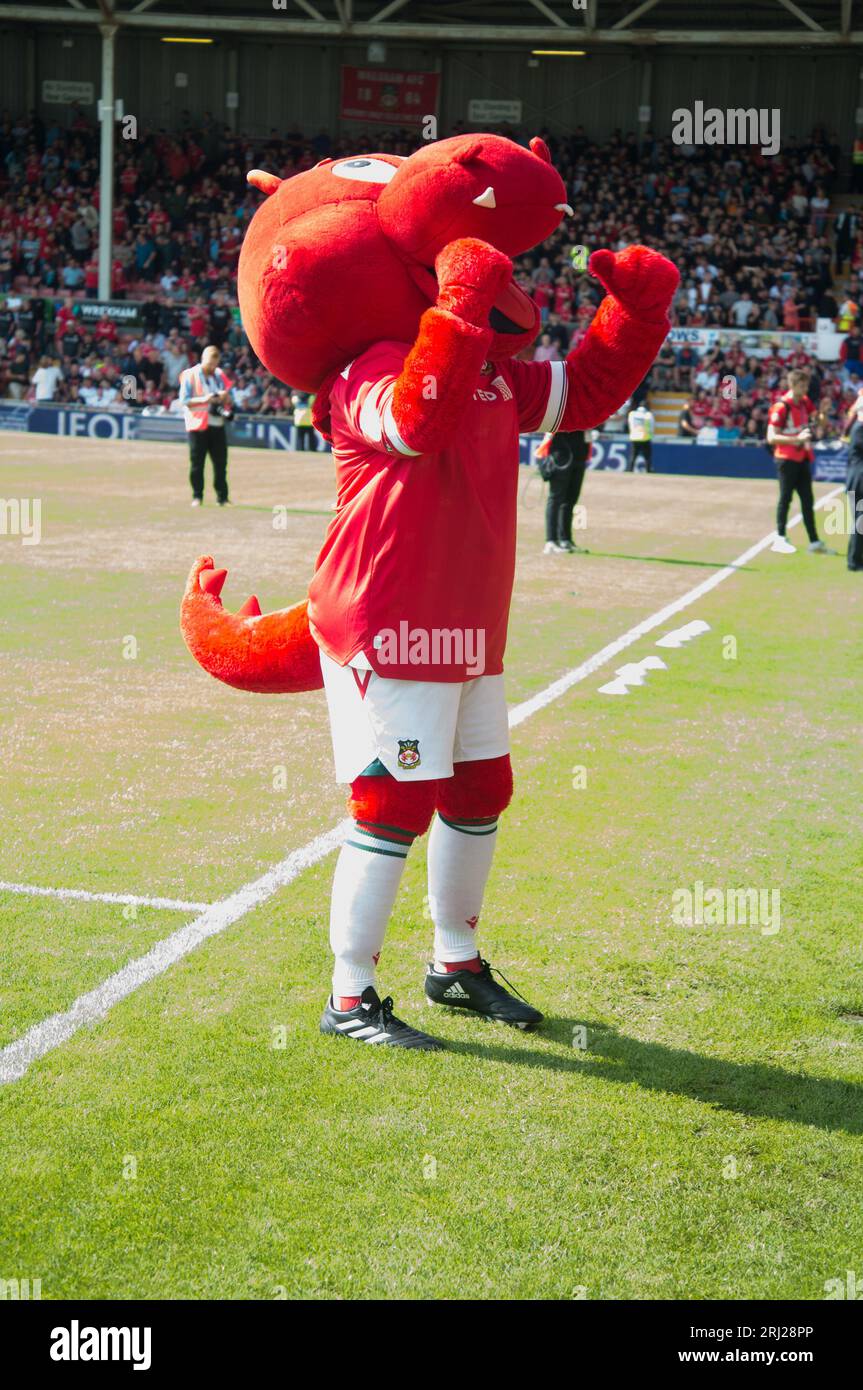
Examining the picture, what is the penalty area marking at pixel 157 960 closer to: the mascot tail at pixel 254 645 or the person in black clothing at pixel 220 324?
the mascot tail at pixel 254 645

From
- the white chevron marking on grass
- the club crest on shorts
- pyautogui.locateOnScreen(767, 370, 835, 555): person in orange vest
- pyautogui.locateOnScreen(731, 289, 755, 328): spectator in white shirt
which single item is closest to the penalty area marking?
the club crest on shorts

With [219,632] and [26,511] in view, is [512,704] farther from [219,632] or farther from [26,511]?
[26,511]

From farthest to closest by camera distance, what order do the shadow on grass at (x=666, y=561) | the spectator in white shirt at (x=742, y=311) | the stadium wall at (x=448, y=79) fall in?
the stadium wall at (x=448, y=79)
the spectator in white shirt at (x=742, y=311)
the shadow on grass at (x=666, y=561)

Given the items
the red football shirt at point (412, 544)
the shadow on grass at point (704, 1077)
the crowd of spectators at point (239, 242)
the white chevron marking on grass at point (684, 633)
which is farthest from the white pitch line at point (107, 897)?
the crowd of spectators at point (239, 242)

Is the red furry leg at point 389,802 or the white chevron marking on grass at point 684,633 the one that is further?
the white chevron marking on grass at point 684,633

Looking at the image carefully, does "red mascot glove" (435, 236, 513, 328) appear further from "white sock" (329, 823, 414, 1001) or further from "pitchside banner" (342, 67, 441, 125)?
"pitchside banner" (342, 67, 441, 125)

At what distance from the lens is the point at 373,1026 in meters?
3.90

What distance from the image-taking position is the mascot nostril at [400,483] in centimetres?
374

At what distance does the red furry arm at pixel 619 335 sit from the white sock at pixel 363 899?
1.37 metres

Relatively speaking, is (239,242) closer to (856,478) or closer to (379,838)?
(856,478)

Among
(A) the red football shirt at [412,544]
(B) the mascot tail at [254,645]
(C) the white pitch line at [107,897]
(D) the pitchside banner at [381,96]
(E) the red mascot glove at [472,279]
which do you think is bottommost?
(C) the white pitch line at [107,897]

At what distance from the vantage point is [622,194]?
125 ft

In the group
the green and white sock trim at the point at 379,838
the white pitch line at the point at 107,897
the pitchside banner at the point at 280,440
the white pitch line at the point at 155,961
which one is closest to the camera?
the white pitch line at the point at 155,961
